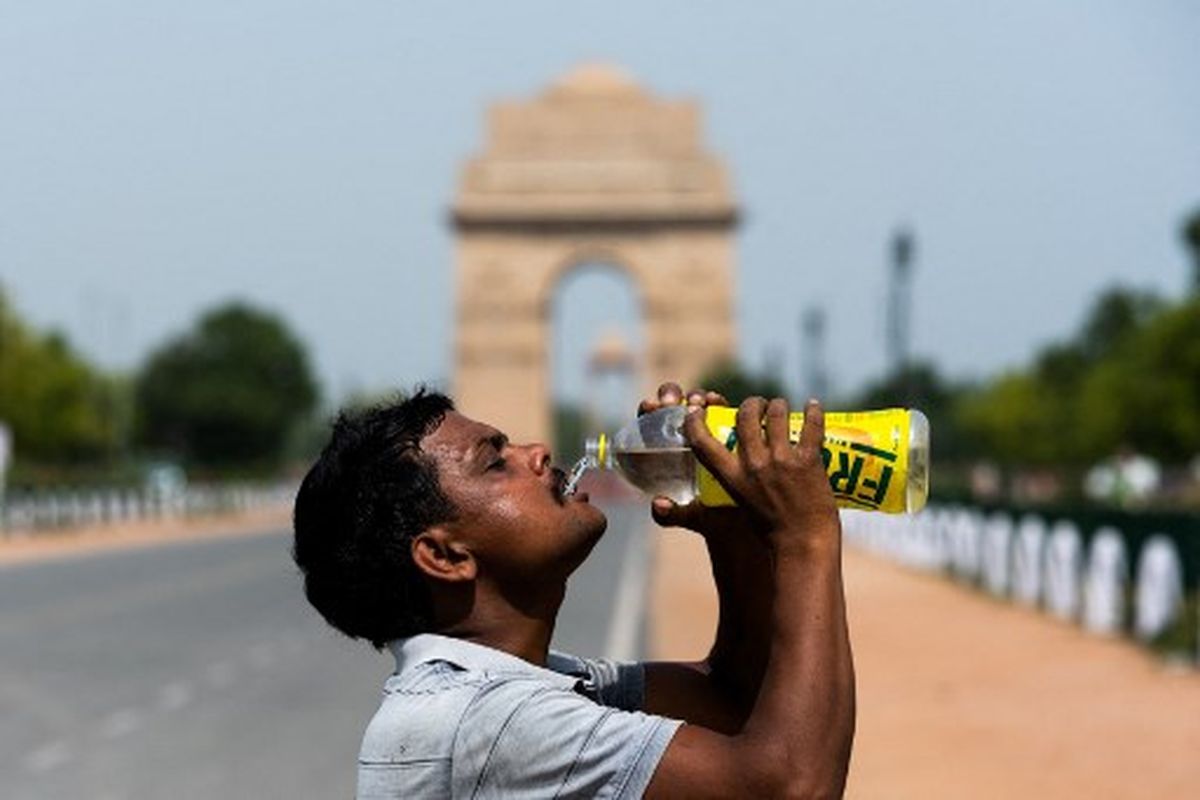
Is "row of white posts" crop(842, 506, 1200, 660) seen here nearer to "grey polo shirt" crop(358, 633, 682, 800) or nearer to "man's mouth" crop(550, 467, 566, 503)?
"man's mouth" crop(550, 467, 566, 503)

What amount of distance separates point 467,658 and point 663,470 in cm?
47

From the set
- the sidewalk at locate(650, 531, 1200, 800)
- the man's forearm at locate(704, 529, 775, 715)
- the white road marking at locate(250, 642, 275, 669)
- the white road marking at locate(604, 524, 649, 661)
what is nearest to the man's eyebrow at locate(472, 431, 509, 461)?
the man's forearm at locate(704, 529, 775, 715)

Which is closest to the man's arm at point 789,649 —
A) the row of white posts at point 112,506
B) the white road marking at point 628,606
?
the white road marking at point 628,606

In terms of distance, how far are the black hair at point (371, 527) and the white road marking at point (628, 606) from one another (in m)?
2.97

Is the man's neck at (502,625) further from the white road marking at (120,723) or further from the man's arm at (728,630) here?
the white road marking at (120,723)

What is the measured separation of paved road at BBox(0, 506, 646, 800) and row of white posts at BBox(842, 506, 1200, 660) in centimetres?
389

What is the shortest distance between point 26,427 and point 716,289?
4030 centimetres

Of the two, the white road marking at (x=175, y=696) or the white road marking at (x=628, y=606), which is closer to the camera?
the white road marking at (x=175, y=696)

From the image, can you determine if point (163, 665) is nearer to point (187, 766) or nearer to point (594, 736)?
point (187, 766)

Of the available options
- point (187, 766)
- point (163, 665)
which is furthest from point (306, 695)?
point (187, 766)

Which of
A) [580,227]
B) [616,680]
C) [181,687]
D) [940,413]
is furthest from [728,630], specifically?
[580,227]

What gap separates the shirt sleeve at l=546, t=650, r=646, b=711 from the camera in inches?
125

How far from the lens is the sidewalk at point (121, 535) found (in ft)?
139

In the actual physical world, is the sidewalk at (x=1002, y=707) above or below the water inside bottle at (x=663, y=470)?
below
